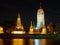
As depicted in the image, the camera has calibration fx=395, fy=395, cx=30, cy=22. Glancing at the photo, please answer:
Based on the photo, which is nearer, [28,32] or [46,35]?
[46,35]

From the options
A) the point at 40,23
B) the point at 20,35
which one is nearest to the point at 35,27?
the point at 40,23

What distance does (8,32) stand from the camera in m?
142

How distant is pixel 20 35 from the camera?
461 ft

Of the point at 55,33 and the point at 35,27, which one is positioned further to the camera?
the point at 35,27

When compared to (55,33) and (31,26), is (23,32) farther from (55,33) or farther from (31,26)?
(55,33)

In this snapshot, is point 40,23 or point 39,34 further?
point 40,23

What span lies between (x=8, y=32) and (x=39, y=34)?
11.9 meters

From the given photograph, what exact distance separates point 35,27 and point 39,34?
13.4 metres

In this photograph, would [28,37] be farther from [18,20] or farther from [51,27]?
[18,20]

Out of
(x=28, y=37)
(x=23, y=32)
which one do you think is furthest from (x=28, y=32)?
(x=28, y=37)

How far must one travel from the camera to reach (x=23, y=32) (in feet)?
479

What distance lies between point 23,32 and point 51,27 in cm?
1087

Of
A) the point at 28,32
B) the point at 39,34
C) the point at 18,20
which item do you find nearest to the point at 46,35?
the point at 39,34

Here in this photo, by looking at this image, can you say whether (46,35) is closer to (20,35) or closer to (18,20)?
(20,35)
